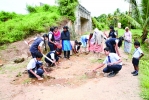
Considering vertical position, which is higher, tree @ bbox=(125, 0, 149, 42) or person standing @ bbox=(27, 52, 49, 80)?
tree @ bbox=(125, 0, 149, 42)

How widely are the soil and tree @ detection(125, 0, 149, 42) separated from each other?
7143mm

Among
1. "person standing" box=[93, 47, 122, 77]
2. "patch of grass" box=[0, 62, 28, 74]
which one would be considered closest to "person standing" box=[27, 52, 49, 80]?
"patch of grass" box=[0, 62, 28, 74]

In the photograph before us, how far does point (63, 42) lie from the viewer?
35.2 feet

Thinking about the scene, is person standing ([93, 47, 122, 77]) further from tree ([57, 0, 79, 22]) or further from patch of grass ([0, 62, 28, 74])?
tree ([57, 0, 79, 22])

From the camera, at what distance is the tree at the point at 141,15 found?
53.5 feet

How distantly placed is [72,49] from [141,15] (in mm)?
7475

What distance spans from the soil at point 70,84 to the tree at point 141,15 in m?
7.14

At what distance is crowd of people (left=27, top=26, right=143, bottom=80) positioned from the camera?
25.3ft

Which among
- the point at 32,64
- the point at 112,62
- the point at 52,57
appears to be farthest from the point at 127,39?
the point at 32,64

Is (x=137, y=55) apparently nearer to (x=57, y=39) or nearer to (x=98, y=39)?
(x=98, y=39)

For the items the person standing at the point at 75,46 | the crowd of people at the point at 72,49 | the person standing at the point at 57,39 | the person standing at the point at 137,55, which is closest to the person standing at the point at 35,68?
the crowd of people at the point at 72,49

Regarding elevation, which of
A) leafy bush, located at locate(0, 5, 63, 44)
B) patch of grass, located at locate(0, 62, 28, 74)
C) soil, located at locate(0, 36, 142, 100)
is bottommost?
soil, located at locate(0, 36, 142, 100)

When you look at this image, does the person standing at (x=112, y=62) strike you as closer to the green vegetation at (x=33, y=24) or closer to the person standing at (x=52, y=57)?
the person standing at (x=52, y=57)

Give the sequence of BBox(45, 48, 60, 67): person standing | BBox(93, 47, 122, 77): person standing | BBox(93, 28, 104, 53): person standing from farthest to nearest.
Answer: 1. BBox(93, 28, 104, 53): person standing
2. BBox(45, 48, 60, 67): person standing
3. BBox(93, 47, 122, 77): person standing
